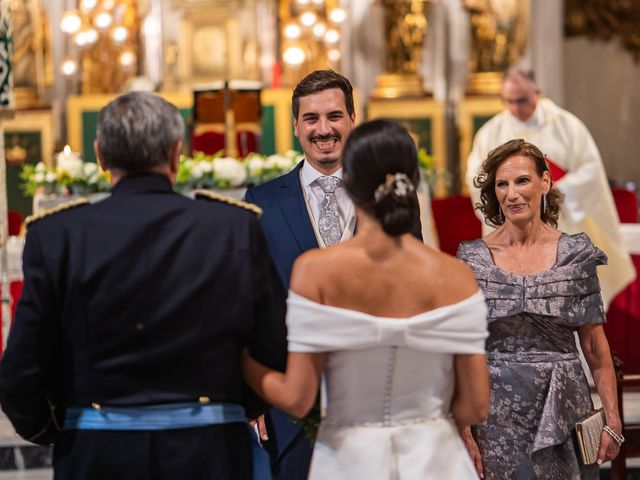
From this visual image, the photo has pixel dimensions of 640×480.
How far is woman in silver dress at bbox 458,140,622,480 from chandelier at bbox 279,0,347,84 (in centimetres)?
968

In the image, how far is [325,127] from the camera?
3.89 m

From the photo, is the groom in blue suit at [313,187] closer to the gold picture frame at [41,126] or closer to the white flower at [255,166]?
the white flower at [255,166]

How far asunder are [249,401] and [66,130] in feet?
37.2

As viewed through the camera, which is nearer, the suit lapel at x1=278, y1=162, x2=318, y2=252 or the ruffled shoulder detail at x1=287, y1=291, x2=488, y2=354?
the ruffled shoulder detail at x1=287, y1=291, x2=488, y2=354

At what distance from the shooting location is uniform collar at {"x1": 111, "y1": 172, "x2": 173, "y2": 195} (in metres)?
2.84

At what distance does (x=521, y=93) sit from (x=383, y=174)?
573 cm

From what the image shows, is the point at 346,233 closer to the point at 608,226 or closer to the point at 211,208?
the point at 211,208

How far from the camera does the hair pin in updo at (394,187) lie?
2799mm

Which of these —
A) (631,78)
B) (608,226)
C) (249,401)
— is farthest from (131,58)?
(249,401)

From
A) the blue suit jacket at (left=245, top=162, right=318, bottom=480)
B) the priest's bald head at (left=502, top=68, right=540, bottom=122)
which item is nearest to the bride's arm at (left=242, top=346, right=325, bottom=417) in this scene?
the blue suit jacket at (left=245, top=162, right=318, bottom=480)

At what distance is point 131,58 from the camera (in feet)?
45.6

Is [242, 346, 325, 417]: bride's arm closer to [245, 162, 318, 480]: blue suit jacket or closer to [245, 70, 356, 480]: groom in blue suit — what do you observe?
[245, 162, 318, 480]: blue suit jacket

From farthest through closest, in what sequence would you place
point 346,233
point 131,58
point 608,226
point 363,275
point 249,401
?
point 131,58
point 608,226
point 346,233
point 249,401
point 363,275

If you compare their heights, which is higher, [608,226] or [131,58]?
[131,58]
